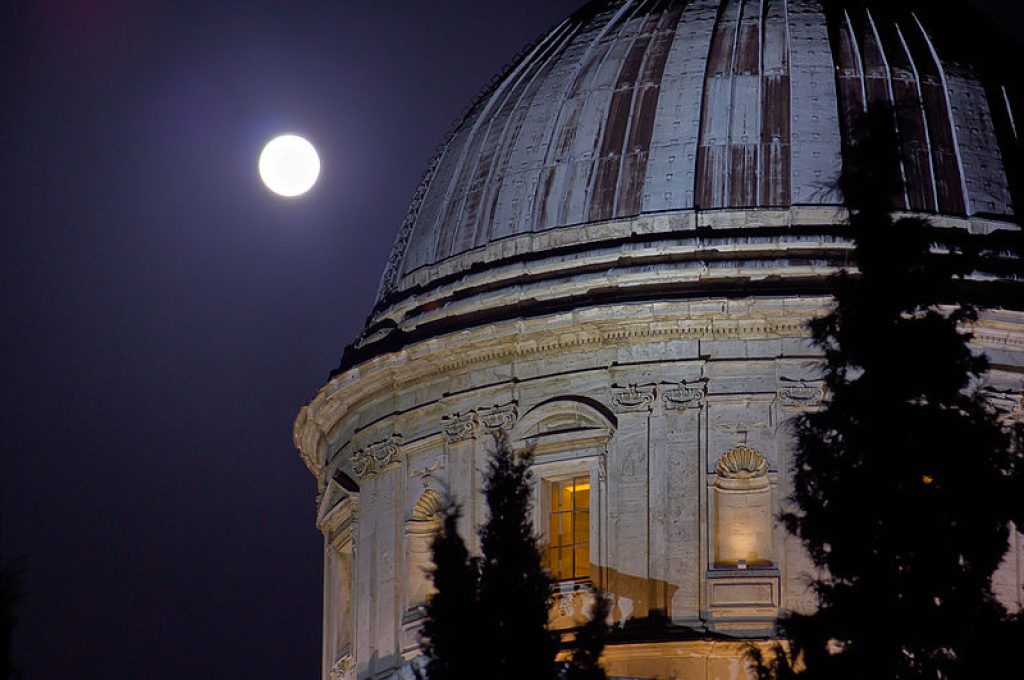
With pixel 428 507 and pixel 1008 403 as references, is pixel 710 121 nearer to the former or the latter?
pixel 1008 403

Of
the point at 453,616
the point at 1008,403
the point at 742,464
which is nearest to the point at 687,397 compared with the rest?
the point at 742,464

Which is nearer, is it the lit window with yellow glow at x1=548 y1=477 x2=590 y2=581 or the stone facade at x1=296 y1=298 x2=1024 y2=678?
the stone facade at x1=296 y1=298 x2=1024 y2=678

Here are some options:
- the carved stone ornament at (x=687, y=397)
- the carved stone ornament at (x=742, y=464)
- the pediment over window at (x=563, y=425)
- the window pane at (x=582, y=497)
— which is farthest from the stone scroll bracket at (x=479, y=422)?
the carved stone ornament at (x=742, y=464)

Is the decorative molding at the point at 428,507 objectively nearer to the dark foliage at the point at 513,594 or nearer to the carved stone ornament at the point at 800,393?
the carved stone ornament at the point at 800,393

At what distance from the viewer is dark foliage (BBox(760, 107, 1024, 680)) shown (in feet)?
125

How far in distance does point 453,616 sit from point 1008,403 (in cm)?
1203

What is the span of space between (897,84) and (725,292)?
5.70 metres

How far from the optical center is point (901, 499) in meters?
38.9

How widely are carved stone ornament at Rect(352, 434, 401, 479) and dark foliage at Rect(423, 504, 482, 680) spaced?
10.1 meters

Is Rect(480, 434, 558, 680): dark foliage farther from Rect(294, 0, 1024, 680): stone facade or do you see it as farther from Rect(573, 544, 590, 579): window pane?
Rect(573, 544, 590, 579): window pane

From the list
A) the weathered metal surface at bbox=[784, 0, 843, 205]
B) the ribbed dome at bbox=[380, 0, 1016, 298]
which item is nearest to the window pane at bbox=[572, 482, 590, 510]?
the ribbed dome at bbox=[380, 0, 1016, 298]

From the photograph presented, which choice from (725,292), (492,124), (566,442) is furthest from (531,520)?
(492,124)

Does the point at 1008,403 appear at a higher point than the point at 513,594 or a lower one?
higher

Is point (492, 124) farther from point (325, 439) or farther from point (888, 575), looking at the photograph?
point (888, 575)
